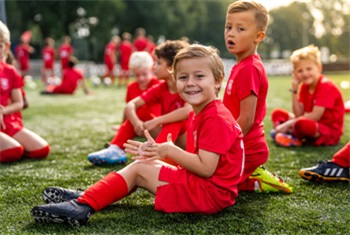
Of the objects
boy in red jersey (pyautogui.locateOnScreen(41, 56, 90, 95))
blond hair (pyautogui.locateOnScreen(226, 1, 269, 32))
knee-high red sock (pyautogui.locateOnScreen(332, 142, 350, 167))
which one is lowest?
boy in red jersey (pyautogui.locateOnScreen(41, 56, 90, 95))

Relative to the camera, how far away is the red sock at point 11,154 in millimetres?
4696

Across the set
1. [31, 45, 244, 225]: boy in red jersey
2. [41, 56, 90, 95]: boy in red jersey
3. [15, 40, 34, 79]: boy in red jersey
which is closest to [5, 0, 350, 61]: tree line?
[15, 40, 34, 79]: boy in red jersey

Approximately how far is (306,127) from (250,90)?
2.30 metres

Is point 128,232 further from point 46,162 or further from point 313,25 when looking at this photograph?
point 313,25

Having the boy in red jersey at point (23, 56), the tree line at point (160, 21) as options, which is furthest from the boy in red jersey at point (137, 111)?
the tree line at point (160, 21)

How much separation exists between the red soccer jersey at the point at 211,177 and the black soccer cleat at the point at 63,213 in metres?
0.49

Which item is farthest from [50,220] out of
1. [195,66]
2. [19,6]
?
[19,6]

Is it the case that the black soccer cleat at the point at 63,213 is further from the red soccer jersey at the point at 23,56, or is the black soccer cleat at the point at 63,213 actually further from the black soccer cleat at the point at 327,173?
the red soccer jersey at the point at 23,56

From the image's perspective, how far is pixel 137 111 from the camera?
5.36 m

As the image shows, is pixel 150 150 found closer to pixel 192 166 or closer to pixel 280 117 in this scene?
pixel 192 166

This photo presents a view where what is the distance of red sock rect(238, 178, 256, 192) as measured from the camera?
3.63m

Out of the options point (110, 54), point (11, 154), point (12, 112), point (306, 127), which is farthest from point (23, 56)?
point (306, 127)

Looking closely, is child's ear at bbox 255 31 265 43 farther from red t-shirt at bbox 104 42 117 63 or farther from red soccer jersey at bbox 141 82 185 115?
red t-shirt at bbox 104 42 117 63

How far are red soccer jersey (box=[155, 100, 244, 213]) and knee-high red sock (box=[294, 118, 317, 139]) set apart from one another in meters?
2.71
